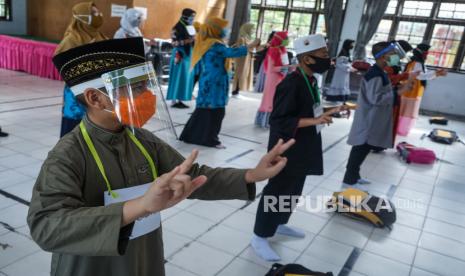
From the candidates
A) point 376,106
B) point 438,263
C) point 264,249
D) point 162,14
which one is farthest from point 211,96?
point 162,14

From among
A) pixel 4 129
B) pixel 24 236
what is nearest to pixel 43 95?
pixel 4 129

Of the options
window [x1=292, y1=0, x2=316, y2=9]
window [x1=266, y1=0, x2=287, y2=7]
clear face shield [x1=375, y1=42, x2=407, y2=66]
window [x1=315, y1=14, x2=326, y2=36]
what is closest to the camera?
clear face shield [x1=375, y1=42, x2=407, y2=66]

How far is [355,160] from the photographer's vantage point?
387 cm

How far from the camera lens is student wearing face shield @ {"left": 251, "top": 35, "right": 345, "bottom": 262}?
2.34 meters

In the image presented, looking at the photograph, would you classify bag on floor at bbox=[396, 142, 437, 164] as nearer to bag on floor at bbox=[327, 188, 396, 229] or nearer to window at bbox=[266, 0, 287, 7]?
bag on floor at bbox=[327, 188, 396, 229]

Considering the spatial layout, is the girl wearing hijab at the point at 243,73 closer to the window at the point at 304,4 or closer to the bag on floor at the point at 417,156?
the window at the point at 304,4

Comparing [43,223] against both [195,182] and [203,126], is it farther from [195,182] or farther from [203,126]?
[203,126]

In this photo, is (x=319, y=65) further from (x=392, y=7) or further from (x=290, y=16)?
(x=290, y=16)

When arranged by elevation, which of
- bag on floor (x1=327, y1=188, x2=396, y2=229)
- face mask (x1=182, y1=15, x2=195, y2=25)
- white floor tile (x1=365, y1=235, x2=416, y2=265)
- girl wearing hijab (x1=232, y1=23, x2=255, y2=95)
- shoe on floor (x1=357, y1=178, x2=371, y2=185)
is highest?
Result: face mask (x1=182, y1=15, x2=195, y2=25)

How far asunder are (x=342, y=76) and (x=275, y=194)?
630 centimetres

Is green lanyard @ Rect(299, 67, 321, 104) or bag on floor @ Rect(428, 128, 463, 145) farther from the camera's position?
bag on floor @ Rect(428, 128, 463, 145)

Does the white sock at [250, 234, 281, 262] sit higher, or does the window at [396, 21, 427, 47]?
the window at [396, 21, 427, 47]

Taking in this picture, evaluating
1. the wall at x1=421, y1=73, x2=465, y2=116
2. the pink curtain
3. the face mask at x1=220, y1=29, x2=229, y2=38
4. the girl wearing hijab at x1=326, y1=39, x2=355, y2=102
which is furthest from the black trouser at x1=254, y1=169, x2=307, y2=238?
the wall at x1=421, y1=73, x2=465, y2=116

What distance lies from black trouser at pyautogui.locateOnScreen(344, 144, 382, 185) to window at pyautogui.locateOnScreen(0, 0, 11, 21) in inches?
347
